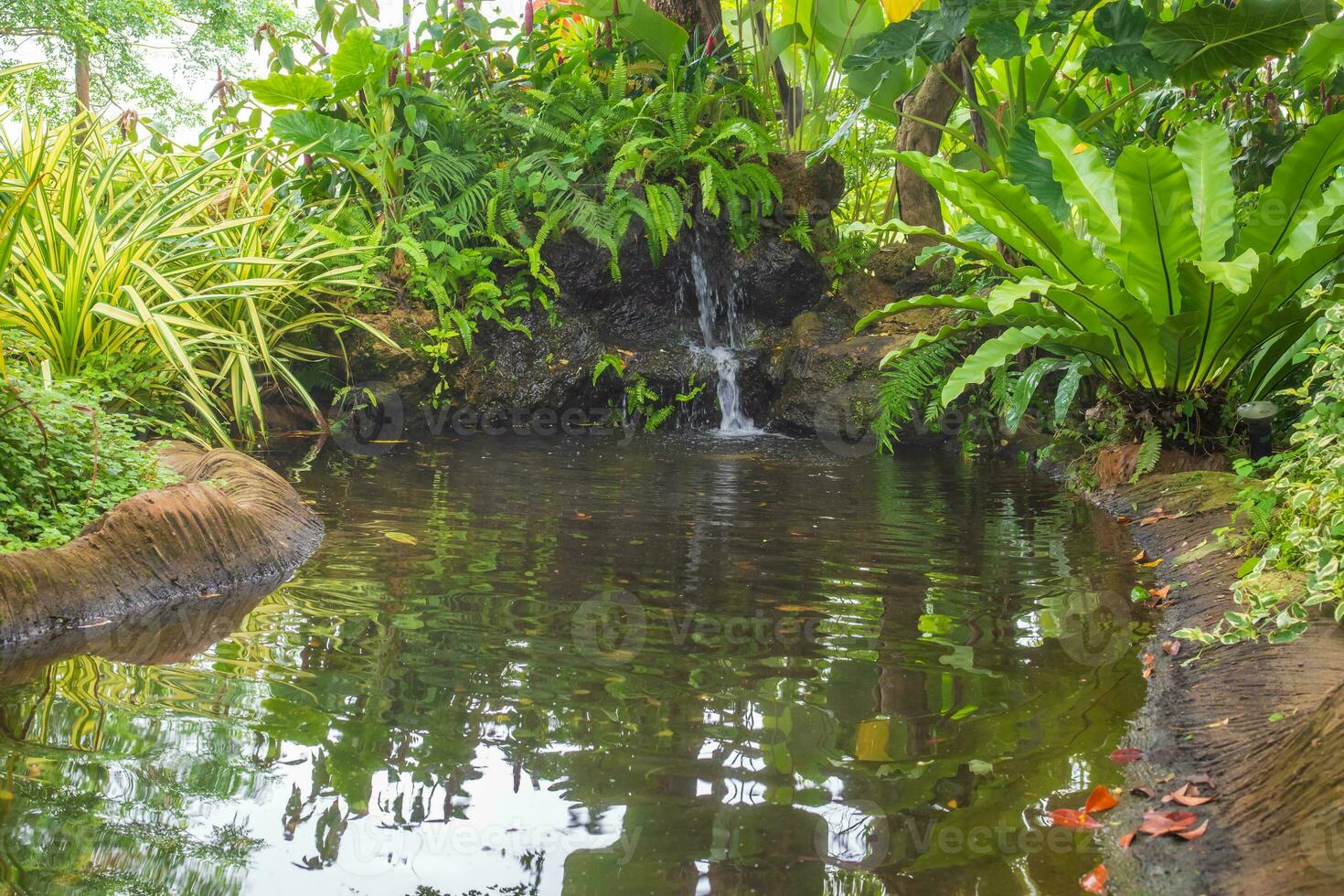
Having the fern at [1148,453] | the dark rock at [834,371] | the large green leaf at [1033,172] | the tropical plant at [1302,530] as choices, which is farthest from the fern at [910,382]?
the tropical plant at [1302,530]

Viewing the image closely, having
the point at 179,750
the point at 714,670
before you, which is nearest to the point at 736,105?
the point at 714,670

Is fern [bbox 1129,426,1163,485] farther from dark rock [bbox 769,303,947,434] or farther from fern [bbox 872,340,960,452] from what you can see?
dark rock [bbox 769,303,947,434]

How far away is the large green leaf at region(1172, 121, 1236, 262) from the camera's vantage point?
368cm

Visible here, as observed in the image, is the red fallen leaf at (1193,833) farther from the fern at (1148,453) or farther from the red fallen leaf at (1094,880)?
the fern at (1148,453)

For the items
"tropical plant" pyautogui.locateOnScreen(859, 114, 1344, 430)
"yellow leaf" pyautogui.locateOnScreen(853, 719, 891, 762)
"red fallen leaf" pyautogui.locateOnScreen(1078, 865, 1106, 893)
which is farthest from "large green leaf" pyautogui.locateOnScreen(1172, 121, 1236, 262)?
"red fallen leaf" pyautogui.locateOnScreen(1078, 865, 1106, 893)

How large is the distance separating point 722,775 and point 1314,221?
3.03m

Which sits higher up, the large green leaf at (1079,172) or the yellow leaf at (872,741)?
the large green leaf at (1079,172)

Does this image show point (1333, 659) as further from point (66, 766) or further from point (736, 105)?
point (736, 105)

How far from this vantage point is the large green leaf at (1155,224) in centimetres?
343

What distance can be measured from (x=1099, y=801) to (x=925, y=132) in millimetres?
7029

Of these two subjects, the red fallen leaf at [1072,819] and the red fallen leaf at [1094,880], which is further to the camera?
the red fallen leaf at [1072,819]

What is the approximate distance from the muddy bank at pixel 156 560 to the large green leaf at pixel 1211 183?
3.41 metres

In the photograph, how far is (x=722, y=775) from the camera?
181 cm

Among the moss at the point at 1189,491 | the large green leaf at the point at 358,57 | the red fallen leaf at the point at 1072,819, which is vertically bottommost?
the red fallen leaf at the point at 1072,819
